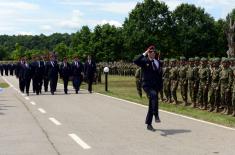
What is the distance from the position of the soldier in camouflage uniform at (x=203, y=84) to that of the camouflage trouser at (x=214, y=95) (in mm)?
523

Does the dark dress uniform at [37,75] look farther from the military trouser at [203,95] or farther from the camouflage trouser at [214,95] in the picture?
the camouflage trouser at [214,95]

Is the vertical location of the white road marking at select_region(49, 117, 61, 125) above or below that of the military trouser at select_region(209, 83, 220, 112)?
below

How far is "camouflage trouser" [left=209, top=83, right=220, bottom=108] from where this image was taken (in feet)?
53.2

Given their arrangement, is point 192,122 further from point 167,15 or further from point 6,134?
point 167,15

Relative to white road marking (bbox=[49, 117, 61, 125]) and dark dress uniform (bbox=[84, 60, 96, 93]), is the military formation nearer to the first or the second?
dark dress uniform (bbox=[84, 60, 96, 93])

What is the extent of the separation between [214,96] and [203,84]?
85 centimetres

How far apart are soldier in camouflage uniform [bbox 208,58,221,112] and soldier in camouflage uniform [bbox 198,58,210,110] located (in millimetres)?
354

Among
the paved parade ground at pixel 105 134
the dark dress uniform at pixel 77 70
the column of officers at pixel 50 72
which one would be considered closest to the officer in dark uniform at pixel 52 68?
the column of officers at pixel 50 72

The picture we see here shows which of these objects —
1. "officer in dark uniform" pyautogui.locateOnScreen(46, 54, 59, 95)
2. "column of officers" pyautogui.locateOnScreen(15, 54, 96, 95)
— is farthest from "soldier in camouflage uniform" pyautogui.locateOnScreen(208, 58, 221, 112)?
"officer in dark uniform" pyautogui.locateOnScreen(46, 54, 59, 95)

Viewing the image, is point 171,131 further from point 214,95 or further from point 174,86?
point 174,86

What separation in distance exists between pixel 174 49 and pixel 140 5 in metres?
8.60

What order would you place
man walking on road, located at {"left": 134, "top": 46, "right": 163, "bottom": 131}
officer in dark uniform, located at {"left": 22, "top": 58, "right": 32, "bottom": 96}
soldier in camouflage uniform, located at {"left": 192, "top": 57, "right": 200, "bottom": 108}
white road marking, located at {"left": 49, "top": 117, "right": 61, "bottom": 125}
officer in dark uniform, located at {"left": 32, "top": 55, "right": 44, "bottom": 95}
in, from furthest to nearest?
officer in dark uniform, located at {"left": 32, "top": 55, "right": 44, "bottom": 95} → officer in dark uniform, located at {"left": 22, "top": 58, "right": 32, "bottom": 96} → soldier in camouflage uniform, located at {"left": 192, "top": 57, "right": 200, "bottom": 108} → white road marking, located at {"left": 49, "top": 117, "right": 61, "bottom": 125} → man walking on road, located at {"left": 134, "top": 46, "right": 163, "bottom": 131}

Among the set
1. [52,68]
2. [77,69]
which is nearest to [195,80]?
[77,69]

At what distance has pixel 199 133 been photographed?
10.9 meters
